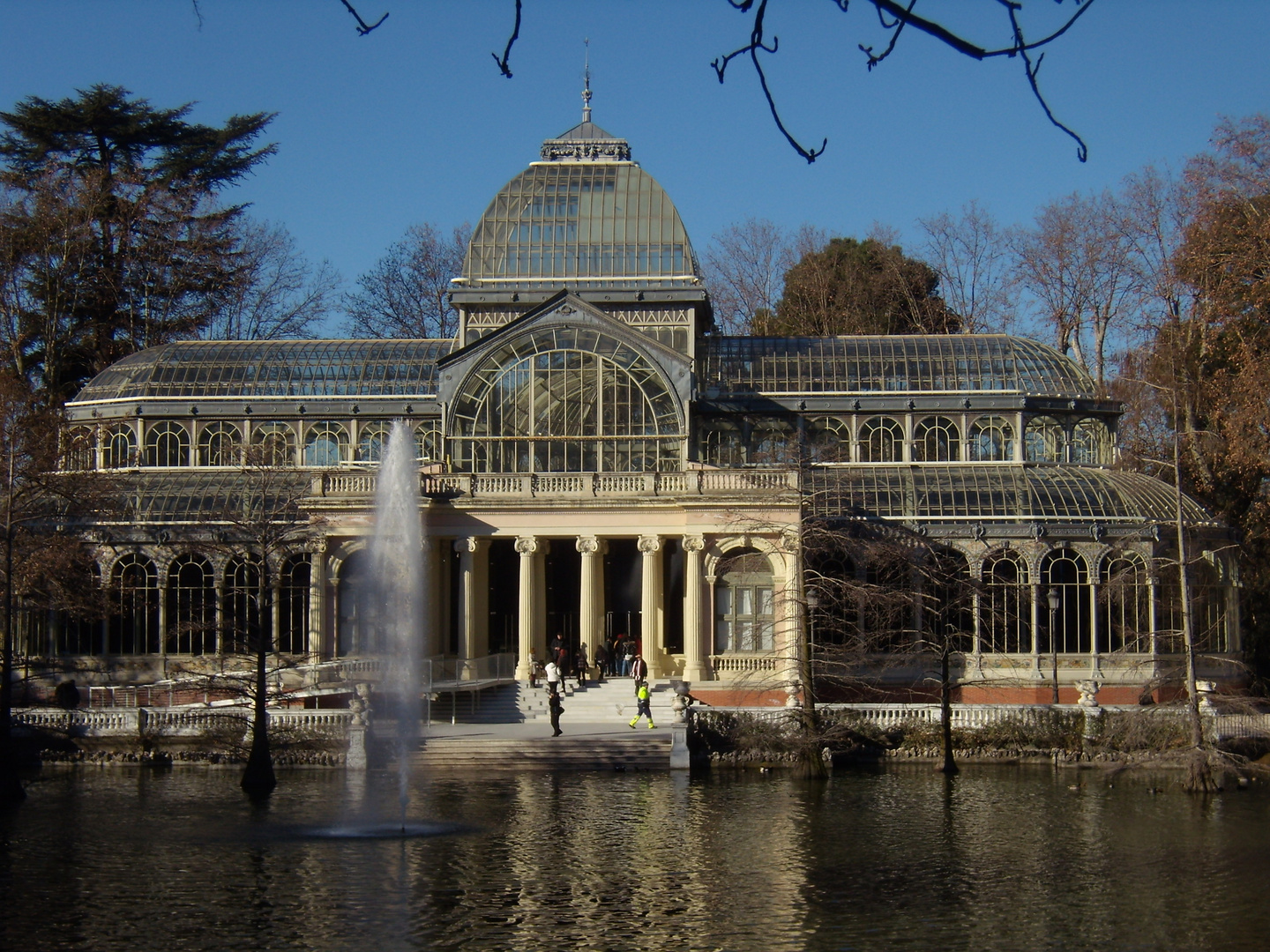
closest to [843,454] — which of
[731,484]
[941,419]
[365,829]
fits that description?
[941,419]

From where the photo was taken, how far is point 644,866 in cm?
2358

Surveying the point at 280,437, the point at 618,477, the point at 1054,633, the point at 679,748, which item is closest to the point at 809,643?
the point at 679,748

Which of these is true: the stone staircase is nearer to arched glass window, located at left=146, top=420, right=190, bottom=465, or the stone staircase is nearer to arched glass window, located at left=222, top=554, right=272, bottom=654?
arched glass window, located at left=222, top=554, right=272, bottom=654

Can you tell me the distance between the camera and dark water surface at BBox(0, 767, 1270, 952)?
19.4 meters

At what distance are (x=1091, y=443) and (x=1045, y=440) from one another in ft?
5.75

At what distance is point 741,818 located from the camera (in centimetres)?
2831

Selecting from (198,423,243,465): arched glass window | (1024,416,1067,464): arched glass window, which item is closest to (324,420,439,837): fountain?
(198,423,243,465): arched glass window

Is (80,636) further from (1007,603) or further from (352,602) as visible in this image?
(1007,603)

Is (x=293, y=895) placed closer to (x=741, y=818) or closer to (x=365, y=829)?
(x=365, y=829)

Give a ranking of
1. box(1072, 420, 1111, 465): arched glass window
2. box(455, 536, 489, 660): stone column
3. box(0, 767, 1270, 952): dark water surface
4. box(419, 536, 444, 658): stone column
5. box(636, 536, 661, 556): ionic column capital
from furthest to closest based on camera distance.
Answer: box(1072, 420, 1111, 465): arched glass window → box(419, 536, 444, 658): stone column → box(455, 536, 489, 660): stone column → box(636, 536, 661, 556): ionic column capital → box(0, 767, 1270, 952): dark water surface

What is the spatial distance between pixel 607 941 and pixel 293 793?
14666 millimetres

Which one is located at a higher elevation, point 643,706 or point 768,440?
point 768,440

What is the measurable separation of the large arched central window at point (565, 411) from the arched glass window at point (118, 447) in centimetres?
1217

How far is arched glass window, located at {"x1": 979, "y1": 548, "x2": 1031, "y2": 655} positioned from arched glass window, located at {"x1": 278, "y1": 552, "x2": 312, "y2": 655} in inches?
826
